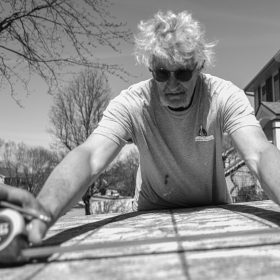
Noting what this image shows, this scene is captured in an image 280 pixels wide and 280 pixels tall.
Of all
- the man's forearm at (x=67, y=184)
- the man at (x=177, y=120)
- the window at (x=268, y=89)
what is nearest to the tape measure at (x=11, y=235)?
the man's forearm at (x=67, y=184)

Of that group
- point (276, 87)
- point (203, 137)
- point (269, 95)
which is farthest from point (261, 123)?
point (203, 137)

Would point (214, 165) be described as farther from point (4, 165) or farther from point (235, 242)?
point (4, 165)

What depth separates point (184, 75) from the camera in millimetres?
2598

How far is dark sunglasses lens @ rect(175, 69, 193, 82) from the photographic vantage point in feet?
8.49

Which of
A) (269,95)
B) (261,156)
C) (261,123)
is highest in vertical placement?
(269,95)

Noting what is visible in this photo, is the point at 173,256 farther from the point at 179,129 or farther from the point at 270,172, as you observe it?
the point at 179,129

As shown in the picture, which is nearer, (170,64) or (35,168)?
(170,64)

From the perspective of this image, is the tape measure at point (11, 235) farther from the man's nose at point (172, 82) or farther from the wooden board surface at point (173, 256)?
the man's nose at point (172, 82)

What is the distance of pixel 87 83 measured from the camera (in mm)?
14453

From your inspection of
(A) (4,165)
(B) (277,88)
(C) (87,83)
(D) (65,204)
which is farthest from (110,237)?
(A) (4,165)

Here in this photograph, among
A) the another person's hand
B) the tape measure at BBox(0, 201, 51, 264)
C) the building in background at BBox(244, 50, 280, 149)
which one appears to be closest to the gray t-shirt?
the another person's hand

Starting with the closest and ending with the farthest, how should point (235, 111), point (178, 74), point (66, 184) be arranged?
point (66, 184)
point (235, 111)
point (178, 74)

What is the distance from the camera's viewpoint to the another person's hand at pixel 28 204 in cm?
157

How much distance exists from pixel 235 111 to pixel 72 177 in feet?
3.60
